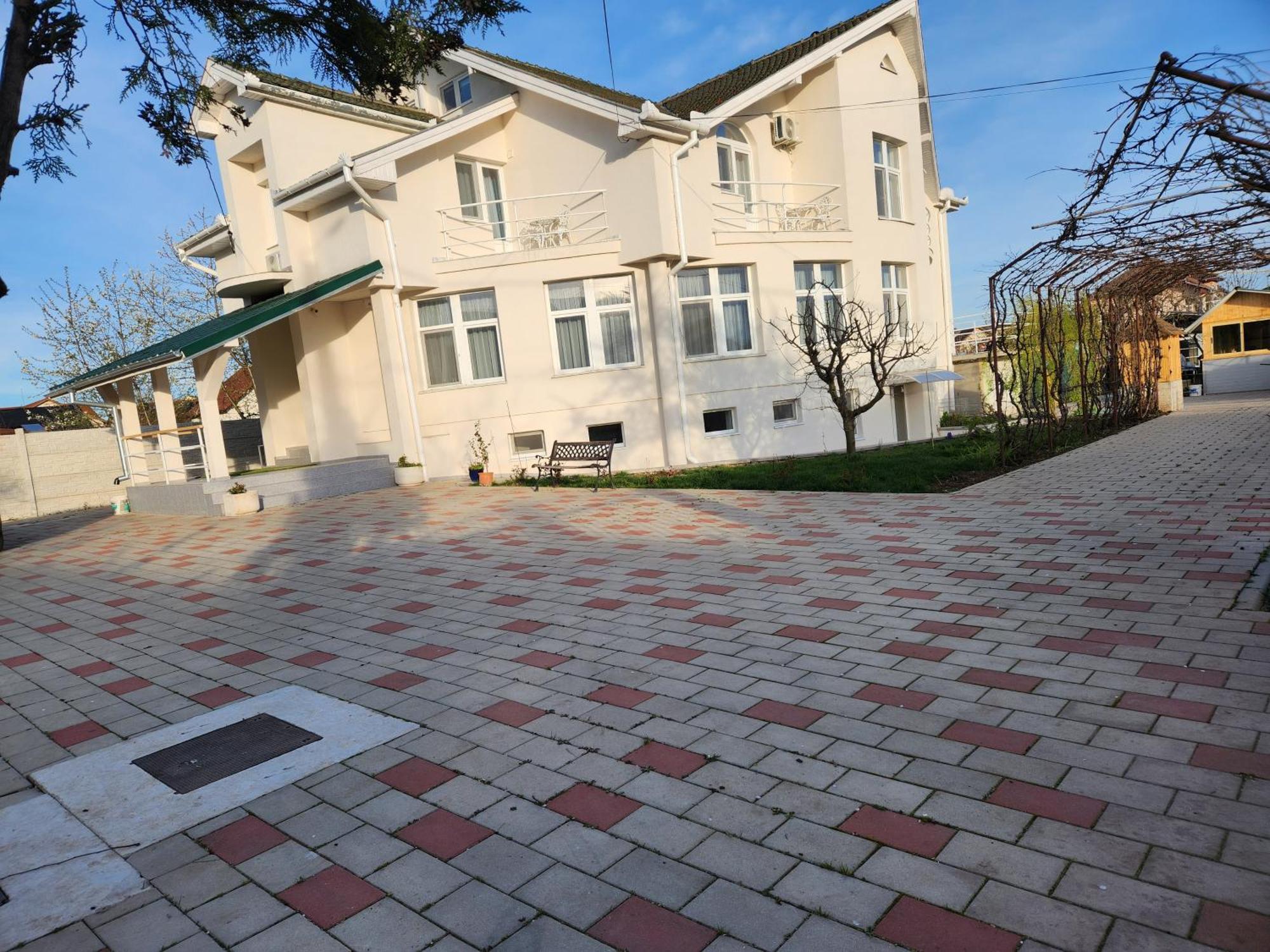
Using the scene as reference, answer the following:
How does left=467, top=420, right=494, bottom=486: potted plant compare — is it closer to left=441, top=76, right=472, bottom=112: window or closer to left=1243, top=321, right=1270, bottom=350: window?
left=441, top=76, right=472, bottom=112: window

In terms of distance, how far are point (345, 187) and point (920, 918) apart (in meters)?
16.3

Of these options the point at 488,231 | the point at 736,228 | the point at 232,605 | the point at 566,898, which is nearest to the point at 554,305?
the point at 488,231

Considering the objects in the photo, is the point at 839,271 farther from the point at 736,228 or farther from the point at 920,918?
the point at 920,918

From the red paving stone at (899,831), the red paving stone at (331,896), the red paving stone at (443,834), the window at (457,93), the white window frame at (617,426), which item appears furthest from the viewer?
the window at (457,93)

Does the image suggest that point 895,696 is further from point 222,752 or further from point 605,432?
point 605,432

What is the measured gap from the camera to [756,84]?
54.5ft

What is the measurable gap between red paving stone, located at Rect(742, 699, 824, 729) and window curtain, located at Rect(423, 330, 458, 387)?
1384 centimetres

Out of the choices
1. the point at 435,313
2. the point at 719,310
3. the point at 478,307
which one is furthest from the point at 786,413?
the point at 435,313

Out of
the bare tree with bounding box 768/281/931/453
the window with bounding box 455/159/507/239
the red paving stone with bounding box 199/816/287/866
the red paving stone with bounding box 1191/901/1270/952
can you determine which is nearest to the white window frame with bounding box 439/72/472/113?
the window with bounding box 455/159/507/239

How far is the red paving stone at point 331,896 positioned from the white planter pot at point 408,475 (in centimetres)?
1348

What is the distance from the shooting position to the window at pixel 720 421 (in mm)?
17047

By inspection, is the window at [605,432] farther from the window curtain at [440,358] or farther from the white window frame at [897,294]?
the white window frame at [897,294]

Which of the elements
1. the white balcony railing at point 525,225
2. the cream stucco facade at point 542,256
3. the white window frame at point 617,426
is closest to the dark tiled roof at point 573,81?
the cream stucco facade at point 542,256

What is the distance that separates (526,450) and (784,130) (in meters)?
10.1
